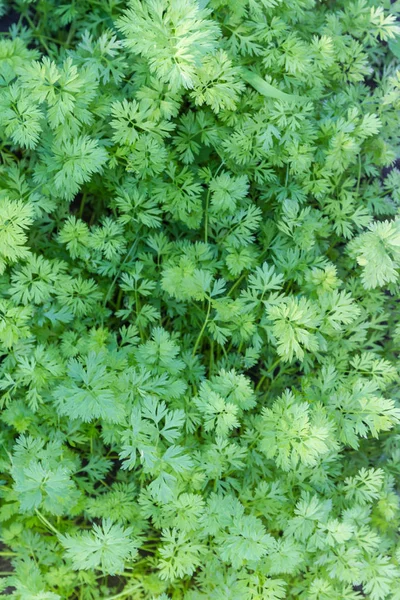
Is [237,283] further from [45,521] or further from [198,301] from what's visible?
[45,521]

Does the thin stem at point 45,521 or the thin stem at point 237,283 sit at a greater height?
the thin stem at point 237,283

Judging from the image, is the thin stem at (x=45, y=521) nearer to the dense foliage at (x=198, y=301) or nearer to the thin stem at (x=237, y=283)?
the dense foliage at (x=198, y=301)

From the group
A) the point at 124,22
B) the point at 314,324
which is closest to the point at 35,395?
the point at 314,324

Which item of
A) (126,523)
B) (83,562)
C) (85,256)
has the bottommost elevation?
(126,523)

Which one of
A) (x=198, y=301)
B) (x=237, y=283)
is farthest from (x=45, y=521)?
(x=237, y=283)

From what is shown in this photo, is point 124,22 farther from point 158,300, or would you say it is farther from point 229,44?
point 158,300

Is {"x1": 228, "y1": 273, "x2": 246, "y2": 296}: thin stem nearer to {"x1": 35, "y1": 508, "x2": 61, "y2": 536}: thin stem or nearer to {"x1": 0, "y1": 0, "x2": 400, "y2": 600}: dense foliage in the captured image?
{"x1": 0, "y1": 0, "x2": 400, "y2": 600}: dense foliage

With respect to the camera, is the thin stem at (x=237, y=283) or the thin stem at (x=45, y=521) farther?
the thin stem at (x=237, y=283)

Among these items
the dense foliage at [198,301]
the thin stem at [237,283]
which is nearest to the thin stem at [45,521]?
the dense foliage at [198,301]
